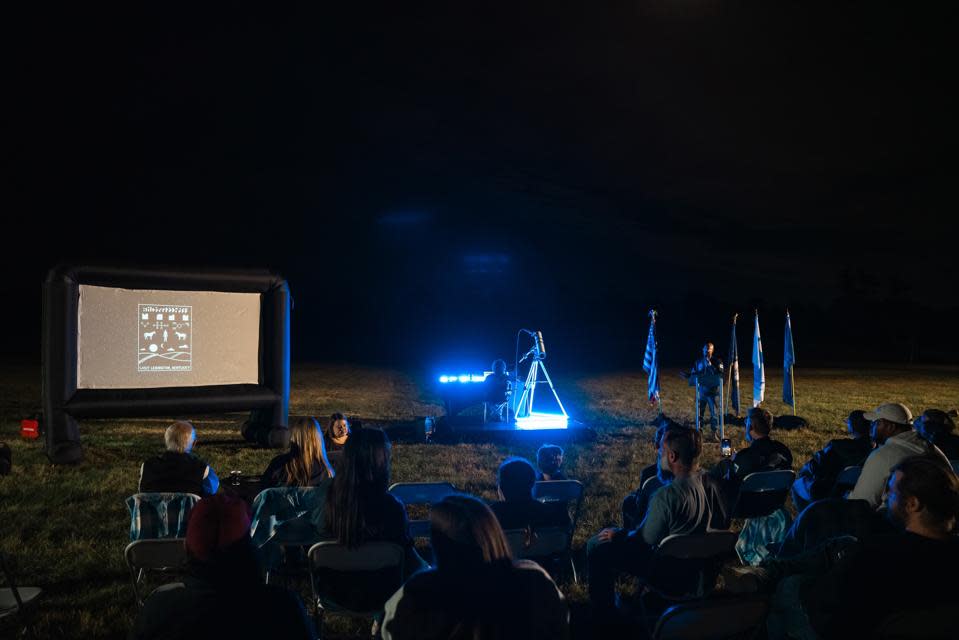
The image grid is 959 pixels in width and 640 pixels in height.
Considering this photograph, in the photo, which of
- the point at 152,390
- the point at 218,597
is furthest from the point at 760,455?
the point at 152,390

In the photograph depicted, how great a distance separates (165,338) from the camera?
11.5 meters

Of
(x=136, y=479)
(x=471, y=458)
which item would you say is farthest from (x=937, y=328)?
(x=136, y=479)

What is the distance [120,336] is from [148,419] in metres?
3.44

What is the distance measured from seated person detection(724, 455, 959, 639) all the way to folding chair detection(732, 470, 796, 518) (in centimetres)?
264

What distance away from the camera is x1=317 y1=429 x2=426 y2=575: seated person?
3686 mm

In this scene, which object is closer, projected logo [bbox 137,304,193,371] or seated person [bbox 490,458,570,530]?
seated person [bbox 490,458,570,530]

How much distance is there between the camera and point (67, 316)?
33.7 feet

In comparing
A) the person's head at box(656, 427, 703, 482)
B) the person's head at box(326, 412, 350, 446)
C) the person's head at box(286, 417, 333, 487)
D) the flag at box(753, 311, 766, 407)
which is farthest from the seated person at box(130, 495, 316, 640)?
the flag at box(753, 311, 766, 407)

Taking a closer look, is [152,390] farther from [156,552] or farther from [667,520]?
[667,520]

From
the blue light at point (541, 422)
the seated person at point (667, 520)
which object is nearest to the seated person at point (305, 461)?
the seated person at point (667, 520)

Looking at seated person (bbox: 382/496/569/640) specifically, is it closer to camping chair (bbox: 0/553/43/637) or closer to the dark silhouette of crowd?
the dark silhouette of crowd

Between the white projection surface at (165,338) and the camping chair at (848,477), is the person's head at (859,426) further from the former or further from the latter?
the white projection surface at (165,338)

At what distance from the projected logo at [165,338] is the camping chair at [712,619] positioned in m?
10.7

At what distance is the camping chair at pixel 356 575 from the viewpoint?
3527 millimetres
